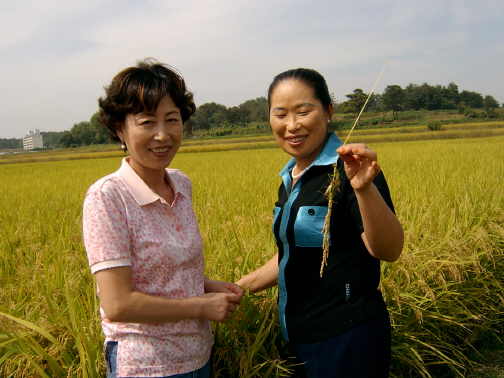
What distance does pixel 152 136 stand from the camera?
3.65ft

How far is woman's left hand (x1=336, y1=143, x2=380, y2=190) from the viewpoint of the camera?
3.14 feet

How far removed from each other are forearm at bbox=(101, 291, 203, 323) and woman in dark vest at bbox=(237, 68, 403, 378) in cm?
41

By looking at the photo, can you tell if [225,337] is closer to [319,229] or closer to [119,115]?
[319,229]

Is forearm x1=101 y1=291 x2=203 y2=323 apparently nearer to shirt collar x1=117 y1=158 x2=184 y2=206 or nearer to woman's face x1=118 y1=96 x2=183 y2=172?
shirt collar x1=117 y1=158 x2=184 y2=206

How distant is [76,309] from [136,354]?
677 mm

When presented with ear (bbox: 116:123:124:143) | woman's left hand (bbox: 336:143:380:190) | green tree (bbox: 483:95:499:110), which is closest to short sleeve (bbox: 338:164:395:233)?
woman's left hand (bbox: 336:143:380:190)

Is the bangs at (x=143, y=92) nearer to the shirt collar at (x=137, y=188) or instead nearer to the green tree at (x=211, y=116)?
the shirt collar at (x=137, y=188)

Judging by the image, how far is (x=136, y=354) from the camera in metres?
1.04

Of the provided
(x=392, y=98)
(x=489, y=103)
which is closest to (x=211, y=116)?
(x=489, y=103)

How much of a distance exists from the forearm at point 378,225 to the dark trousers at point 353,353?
264 mm

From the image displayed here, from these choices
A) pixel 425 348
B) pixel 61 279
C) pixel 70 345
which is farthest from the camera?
pixel 425 348

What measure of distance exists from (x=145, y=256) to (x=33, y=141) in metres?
164

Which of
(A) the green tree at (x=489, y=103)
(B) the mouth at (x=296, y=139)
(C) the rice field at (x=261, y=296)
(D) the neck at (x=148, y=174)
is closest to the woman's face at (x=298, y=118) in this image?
(B) the mouth at (x=296, y=139)

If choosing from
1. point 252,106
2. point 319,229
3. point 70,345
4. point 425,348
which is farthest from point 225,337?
point 252,106
